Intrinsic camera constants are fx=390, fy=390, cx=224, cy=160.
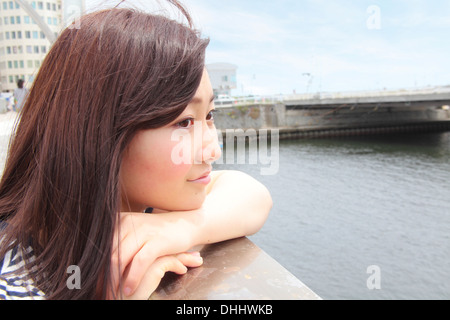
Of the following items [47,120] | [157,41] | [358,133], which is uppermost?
[157,41]

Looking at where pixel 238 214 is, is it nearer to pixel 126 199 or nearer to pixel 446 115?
pixel 126 199

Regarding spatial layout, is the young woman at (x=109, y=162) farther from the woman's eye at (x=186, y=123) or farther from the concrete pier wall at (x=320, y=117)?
the concrete pier wall at (x=320, y=117)

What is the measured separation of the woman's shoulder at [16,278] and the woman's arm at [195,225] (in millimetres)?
206

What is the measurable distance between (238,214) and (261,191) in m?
0.15

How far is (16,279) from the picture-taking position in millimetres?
977

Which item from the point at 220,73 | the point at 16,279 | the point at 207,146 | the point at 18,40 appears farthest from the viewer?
the point at 18,40

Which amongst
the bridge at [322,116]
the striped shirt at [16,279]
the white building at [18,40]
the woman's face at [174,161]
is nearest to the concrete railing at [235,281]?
the woman's face at [174,161]

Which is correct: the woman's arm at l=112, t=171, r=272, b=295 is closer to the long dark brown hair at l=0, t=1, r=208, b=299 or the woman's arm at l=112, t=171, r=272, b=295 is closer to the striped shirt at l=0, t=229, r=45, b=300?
the long dark brown hair at l=0, t=1, r=208, b=299

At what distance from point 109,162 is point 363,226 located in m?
10.5

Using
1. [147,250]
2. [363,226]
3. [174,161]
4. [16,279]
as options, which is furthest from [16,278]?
[363,226]

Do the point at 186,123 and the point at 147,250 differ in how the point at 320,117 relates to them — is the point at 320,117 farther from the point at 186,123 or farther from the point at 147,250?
the point at 147,250

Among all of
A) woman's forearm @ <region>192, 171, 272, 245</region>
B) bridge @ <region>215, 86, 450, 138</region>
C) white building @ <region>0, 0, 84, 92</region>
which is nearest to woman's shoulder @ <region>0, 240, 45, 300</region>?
woman's forearm @ <region>192, 171, 272, 245</region>
